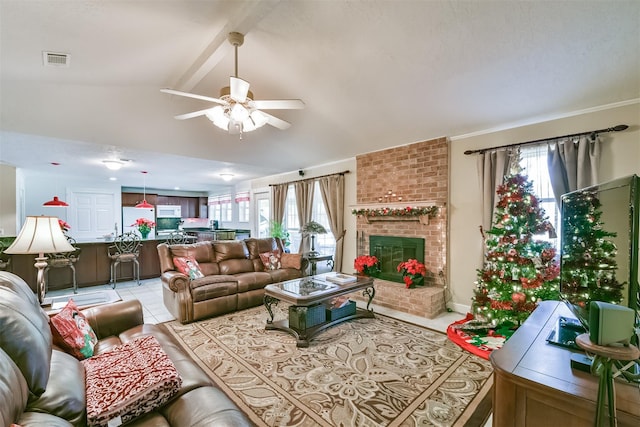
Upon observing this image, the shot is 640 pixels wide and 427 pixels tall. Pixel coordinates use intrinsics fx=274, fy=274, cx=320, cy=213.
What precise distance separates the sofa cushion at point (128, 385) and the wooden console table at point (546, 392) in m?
1.46

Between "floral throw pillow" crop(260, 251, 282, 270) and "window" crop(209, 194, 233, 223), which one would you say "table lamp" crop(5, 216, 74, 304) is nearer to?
"floral throw pillow" crop(260, 251, 282, 270)

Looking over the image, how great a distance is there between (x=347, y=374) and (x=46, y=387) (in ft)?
6.49

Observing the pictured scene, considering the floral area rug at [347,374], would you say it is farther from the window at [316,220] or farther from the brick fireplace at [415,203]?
the window at [316,220]

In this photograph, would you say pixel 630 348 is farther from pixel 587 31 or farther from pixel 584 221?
pixel 587 31

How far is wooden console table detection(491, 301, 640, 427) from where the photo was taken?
99 cm

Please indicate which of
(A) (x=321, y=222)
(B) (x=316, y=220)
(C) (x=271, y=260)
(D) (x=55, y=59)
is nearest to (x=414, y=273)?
(C) (x=271, y=260)

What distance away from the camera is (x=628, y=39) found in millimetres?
2186

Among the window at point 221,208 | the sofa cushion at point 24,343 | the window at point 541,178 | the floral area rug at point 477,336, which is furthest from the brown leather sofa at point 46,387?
the window at point 221,208

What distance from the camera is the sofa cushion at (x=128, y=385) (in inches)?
45.1

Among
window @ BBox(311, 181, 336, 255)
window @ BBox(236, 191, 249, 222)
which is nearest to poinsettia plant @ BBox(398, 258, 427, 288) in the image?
window @ BBox(311, 181, 336, 255)

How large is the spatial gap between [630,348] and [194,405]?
65.0 inches

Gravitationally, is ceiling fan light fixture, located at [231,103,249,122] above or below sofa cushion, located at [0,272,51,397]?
above

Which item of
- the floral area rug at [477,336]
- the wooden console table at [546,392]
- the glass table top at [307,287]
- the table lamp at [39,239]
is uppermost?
the table lamp at [39,239]

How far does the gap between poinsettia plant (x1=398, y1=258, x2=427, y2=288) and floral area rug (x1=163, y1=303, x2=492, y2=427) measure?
84cm
